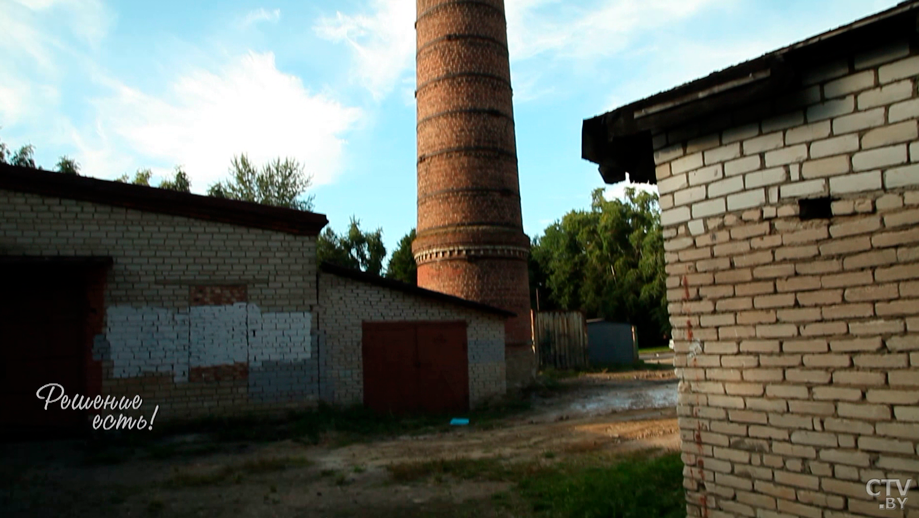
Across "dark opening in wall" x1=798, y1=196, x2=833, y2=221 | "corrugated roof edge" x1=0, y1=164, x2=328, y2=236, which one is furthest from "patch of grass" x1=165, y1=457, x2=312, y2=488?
"dark opening in wall" x1=798, y1=196, x2=833, y2=221

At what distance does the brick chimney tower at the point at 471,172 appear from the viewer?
1589 centimetres

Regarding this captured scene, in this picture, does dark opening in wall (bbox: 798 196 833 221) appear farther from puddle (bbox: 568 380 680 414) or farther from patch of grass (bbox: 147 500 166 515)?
puddle (bbox: 568 380 680 414)

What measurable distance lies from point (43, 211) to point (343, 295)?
15.8 feet

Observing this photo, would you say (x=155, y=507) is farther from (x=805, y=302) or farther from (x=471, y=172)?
(x=471, y=172)

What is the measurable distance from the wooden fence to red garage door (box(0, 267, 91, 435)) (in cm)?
1489

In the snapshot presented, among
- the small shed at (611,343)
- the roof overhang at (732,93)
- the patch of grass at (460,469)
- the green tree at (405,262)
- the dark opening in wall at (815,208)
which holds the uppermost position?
the green tree at (405,262)

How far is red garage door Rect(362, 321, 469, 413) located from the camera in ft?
37.2

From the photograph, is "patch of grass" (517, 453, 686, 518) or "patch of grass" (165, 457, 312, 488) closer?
"patch of grass" (517, 453, 686, 518)

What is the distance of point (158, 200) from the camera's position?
10.1m

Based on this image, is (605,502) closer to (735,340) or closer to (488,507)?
(488,507)

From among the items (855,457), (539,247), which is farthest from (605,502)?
(539,247)

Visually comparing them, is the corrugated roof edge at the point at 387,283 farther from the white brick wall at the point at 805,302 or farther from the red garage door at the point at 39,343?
the white brick wall at the point at 805,302

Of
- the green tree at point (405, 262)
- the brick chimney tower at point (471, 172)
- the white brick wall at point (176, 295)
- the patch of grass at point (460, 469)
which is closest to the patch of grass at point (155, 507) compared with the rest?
the patch of grass at point (460, 469)

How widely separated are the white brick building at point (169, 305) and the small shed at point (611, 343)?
15.5m
